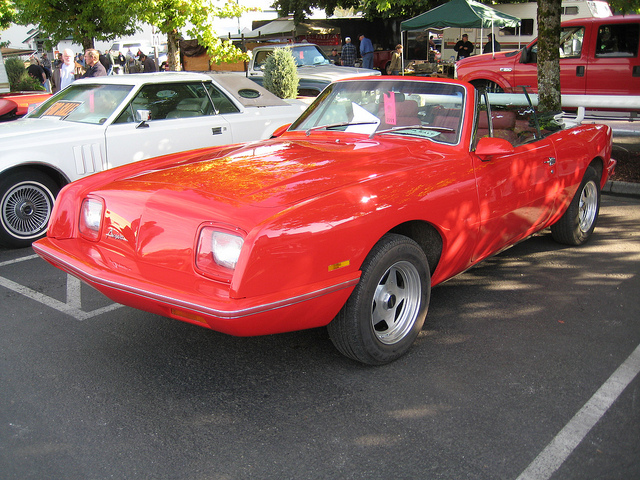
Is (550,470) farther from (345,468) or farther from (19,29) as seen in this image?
(19,29)

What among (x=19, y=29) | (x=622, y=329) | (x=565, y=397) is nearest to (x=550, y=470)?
(x=565, y=397)

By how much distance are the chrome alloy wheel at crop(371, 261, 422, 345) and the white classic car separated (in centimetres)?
377

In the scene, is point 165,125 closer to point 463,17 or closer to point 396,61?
Answer: point 463,17

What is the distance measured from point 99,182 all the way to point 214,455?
1868 millimetres

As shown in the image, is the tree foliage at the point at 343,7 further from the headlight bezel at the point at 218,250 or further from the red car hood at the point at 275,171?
the headlight bezel at the point at 218,250

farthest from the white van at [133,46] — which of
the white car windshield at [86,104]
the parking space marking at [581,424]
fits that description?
the parking space marking at [581,424]

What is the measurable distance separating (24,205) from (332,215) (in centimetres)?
396

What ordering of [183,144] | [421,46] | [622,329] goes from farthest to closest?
[421,46], [183,144], [622,329]

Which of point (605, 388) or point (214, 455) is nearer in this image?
point (214, 455)

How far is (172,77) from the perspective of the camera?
666 centimetres

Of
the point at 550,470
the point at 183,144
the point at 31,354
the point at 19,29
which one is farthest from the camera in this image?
the point at 19,29

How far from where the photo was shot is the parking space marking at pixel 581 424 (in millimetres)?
2465

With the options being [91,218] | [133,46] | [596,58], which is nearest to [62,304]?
[91,218]

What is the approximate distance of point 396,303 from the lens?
10.9 ft
